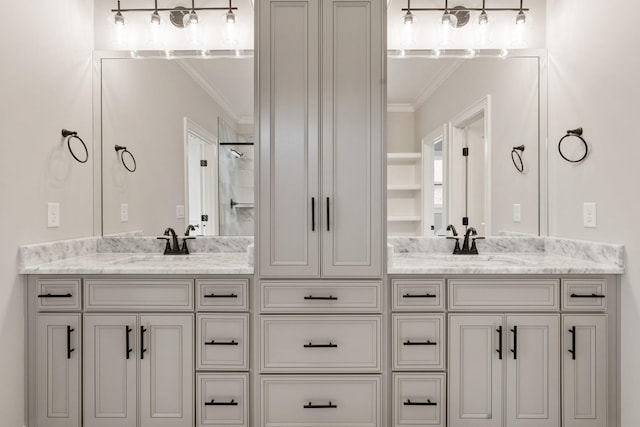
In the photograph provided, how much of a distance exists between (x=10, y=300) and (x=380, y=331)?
1.80 meters

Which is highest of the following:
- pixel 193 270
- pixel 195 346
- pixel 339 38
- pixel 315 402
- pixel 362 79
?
pixel 339 38

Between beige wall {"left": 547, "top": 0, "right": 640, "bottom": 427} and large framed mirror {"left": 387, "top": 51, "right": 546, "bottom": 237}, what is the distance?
0.43 ft

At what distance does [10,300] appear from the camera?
1.78 meters

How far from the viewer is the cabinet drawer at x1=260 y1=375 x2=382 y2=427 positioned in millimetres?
1885

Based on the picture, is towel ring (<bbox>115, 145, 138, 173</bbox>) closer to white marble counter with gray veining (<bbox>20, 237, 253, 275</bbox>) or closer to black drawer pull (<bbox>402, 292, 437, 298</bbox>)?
white marble counter with gray veining (<bbox>20, 237, 253, 275</bbox>)

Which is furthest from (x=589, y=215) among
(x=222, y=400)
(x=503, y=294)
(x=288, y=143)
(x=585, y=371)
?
(x=222, y=400)

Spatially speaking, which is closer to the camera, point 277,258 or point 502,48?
point 277,258

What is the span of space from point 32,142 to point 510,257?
2.74 meters

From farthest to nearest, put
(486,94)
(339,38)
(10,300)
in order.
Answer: (486,94)
(339,38)
(10,300)

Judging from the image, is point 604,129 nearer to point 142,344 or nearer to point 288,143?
point 288,143

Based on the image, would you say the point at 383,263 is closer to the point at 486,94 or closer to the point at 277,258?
the point at 277,258

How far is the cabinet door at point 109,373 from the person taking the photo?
186cm

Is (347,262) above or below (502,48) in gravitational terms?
below

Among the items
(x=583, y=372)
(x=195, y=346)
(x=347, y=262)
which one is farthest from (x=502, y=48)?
(x=195, y=346)
